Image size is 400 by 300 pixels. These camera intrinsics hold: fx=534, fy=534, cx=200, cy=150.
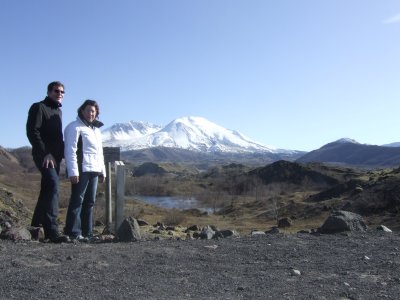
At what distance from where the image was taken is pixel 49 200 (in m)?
7.69

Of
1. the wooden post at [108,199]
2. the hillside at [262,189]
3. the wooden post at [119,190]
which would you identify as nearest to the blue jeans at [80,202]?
the wooden post at [119,190]

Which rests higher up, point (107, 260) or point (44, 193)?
point (44, 193)

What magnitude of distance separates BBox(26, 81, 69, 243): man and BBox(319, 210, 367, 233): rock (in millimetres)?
4596

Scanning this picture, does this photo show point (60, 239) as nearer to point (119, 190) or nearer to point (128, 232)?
point (128, 232)

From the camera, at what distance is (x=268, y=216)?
50.1 m

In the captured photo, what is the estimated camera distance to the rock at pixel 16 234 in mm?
7785

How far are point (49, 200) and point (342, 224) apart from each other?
5052 mm

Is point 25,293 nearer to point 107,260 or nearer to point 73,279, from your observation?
point 73,279

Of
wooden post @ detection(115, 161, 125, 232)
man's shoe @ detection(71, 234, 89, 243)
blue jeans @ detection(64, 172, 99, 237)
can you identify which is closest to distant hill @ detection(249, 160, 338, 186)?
wooden post @ detection(115, 161, 125, 232)

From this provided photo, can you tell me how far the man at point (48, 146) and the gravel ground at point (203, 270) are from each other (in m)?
0.45

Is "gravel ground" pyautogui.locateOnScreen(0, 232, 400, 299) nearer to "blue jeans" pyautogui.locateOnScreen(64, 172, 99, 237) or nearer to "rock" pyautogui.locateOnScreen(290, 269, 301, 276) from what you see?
"rock" pyautogui.locateOnScreen(290, 269, 301, 276)

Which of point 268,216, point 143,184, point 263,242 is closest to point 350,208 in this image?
point 268,216

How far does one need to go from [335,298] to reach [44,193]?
452 cm

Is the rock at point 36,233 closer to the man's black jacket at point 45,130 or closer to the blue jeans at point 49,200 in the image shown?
the blue jeans at point 49,200
